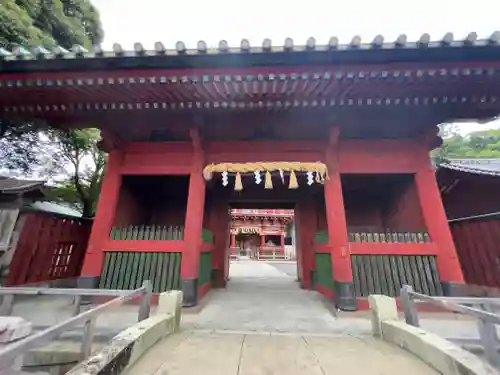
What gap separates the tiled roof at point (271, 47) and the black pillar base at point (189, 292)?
390 cm

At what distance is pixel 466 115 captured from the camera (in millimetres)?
5102

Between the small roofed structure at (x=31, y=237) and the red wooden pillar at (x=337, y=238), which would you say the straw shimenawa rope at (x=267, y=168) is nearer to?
the red wooden pillar at (x=337, y=238)

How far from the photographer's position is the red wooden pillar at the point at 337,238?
14.8 ft

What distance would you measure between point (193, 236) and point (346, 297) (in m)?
3.04

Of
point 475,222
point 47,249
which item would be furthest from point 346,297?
point 47,249

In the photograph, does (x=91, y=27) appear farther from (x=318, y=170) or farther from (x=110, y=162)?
(x=318, y=170)

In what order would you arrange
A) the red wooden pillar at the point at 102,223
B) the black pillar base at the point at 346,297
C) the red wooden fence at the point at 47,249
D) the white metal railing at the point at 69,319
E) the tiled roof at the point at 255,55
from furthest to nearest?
the red wooden fence at the point at 47,249
the red wooden pillar at the point at 102,223
the black pillar base at the point at 346,297
the tiled roof at the point at 255,55
the white metal railing at the point at 69,319

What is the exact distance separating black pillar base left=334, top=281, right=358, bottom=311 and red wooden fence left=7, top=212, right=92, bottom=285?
20.4 ft

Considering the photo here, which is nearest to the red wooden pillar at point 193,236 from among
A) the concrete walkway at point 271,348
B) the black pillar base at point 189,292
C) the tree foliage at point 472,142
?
the black pillar base at point 189,292

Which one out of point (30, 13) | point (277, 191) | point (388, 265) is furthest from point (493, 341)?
point (30, 13)

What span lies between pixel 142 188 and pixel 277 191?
3972mm

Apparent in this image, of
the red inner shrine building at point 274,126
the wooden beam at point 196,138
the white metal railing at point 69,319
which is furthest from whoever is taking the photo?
the wooden beam at point 196,138

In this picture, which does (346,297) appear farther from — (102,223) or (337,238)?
(102,223)

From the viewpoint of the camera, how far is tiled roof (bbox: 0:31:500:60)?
3.52 meters
